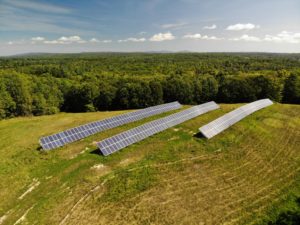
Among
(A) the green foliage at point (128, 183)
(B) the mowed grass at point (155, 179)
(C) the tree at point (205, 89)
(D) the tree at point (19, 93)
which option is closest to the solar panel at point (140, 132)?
(B) the mowed grass at point (155, 179)

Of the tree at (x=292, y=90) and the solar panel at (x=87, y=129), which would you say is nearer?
the solar panel at (x=87, y=129)

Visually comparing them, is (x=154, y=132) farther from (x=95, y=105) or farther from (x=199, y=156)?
(x=95, y=105)

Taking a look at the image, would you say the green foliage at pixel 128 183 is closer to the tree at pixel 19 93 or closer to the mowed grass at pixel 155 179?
the mowed grass at pixel 155 179

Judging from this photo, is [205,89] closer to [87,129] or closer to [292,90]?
[292,90]


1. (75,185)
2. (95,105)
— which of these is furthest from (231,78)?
(75,185)

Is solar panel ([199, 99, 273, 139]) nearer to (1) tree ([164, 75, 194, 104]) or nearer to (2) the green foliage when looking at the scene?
(2) the green foliage

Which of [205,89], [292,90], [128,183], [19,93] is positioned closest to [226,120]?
[128,183]

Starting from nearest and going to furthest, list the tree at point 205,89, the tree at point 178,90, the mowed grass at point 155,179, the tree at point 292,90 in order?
1. the mowed grass at point 155,179
2. the tree at point 292,90
3. the tree at point 178,90
4. the tree at point 205,89
